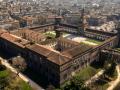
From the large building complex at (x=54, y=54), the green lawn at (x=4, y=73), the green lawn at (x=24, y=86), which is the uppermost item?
the large building complex at (x=54, y=54)

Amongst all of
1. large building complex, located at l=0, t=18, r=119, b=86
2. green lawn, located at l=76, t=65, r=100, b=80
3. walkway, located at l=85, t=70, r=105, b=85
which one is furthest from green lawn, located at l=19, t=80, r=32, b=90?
walkway, located at l=85, t=70, r=105, b=85

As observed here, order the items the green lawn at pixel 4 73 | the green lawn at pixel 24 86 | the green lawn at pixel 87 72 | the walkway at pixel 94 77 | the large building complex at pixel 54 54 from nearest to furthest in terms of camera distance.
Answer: the green lawn at pixel 24 86 < the green lawn at pixel 4 73 < the walkway at pixel 94 77 < the large building complex at pixel 54 54 < the green lawn at pixel 87 72

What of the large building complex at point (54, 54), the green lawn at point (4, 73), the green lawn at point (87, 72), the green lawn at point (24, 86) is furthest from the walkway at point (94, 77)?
the green lawn at point (4, 73)

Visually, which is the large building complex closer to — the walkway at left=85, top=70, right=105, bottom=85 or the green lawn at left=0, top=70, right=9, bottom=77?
the walkway at left=85, top=70, right=105, bottom=85

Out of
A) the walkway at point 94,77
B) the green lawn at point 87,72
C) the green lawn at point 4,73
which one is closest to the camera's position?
the green lawn at point 4,73

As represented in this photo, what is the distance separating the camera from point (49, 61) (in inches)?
2448

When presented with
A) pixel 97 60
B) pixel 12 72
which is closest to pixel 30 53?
pixel 12 72

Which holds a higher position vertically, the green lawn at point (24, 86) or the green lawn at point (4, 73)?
the green lawn at point (4, 73)

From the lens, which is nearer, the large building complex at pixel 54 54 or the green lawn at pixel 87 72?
the large building complex at pixel 54 54

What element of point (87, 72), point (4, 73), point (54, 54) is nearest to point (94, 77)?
point (87, 72)

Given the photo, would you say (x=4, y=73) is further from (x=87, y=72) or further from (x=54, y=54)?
(x=87, y=72)

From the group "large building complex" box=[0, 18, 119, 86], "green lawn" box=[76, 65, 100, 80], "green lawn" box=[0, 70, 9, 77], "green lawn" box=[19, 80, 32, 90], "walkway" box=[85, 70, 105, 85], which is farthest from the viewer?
"green lawn" box=[76, 65, 100, 80]

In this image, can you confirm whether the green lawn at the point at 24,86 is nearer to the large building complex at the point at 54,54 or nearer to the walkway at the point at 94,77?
the large building complex at the point at 54,54

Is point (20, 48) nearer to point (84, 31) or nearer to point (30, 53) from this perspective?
point (30, 53)
